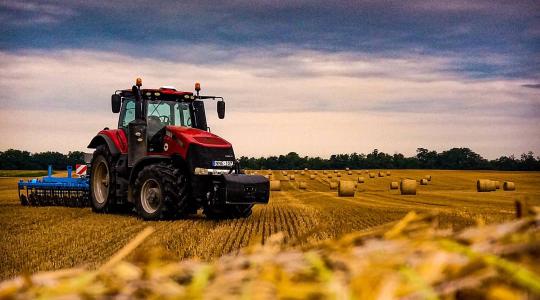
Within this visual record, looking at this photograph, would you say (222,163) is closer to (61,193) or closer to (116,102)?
(116,102)

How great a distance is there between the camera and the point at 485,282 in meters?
1.60

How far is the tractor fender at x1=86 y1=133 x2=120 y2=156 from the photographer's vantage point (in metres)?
14.0

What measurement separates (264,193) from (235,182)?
771 millimetres

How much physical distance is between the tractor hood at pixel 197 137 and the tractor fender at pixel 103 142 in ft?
5.52

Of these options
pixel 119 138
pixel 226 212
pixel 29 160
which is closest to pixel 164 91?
pixel 119 138

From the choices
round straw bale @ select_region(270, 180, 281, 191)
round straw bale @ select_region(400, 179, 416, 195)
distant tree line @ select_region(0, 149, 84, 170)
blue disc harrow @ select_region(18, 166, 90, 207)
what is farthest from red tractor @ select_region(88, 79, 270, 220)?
distant tree line @ select_region(0, 149, 84, 170)

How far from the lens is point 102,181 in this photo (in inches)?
582

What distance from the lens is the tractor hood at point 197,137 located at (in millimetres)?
12422

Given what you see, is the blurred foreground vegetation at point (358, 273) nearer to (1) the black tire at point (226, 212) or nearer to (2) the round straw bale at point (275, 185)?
(1) the black tire at point (226, 212)

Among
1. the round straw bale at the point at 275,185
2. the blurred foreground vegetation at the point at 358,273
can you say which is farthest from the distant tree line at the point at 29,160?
the blurred foreground vegetation at the point at 358,273

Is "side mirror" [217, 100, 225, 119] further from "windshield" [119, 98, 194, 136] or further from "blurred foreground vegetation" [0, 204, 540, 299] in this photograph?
"blurred foreground vegetation" [0, 204, 540, 299]

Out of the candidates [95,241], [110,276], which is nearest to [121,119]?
[95,241]

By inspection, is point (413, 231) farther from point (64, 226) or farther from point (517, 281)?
point (64, 226)

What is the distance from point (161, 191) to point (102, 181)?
3221 mm
